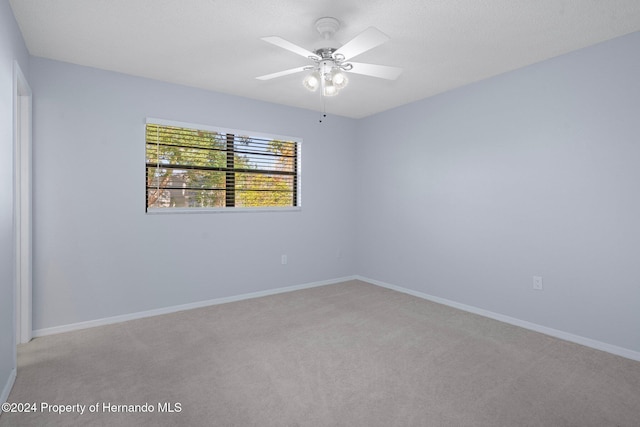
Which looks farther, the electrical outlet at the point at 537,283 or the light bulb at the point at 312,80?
the electrical outlet at the point at 537,283

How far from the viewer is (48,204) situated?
9.53ft

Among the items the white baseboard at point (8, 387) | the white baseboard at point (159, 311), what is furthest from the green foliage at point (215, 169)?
the white baseboard at point (8, 387)

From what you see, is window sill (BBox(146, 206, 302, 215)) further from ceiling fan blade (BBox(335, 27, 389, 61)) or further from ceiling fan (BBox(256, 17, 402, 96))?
ceiling fan blade (BBox(335, 27, 389, 61))

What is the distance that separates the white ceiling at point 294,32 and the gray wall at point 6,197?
29cm

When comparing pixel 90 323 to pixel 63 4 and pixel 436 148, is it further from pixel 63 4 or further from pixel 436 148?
pixel 436 148

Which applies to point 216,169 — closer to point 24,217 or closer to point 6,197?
point 24,217

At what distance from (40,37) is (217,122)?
162cm

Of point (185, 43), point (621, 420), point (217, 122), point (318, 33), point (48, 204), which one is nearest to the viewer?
point (621, 420)

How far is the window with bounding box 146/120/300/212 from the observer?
3461 millimetres

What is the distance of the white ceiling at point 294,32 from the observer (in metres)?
2.13

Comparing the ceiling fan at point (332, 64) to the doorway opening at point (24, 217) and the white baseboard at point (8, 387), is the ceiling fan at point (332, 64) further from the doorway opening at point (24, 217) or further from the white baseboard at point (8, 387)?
the white baseboard at point (8, 387)

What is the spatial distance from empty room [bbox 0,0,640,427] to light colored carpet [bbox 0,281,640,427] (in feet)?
0.06

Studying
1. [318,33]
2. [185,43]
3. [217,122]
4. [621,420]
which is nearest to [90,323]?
[217,122]

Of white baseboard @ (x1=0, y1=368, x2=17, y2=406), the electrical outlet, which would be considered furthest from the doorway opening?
the electrical outlet
